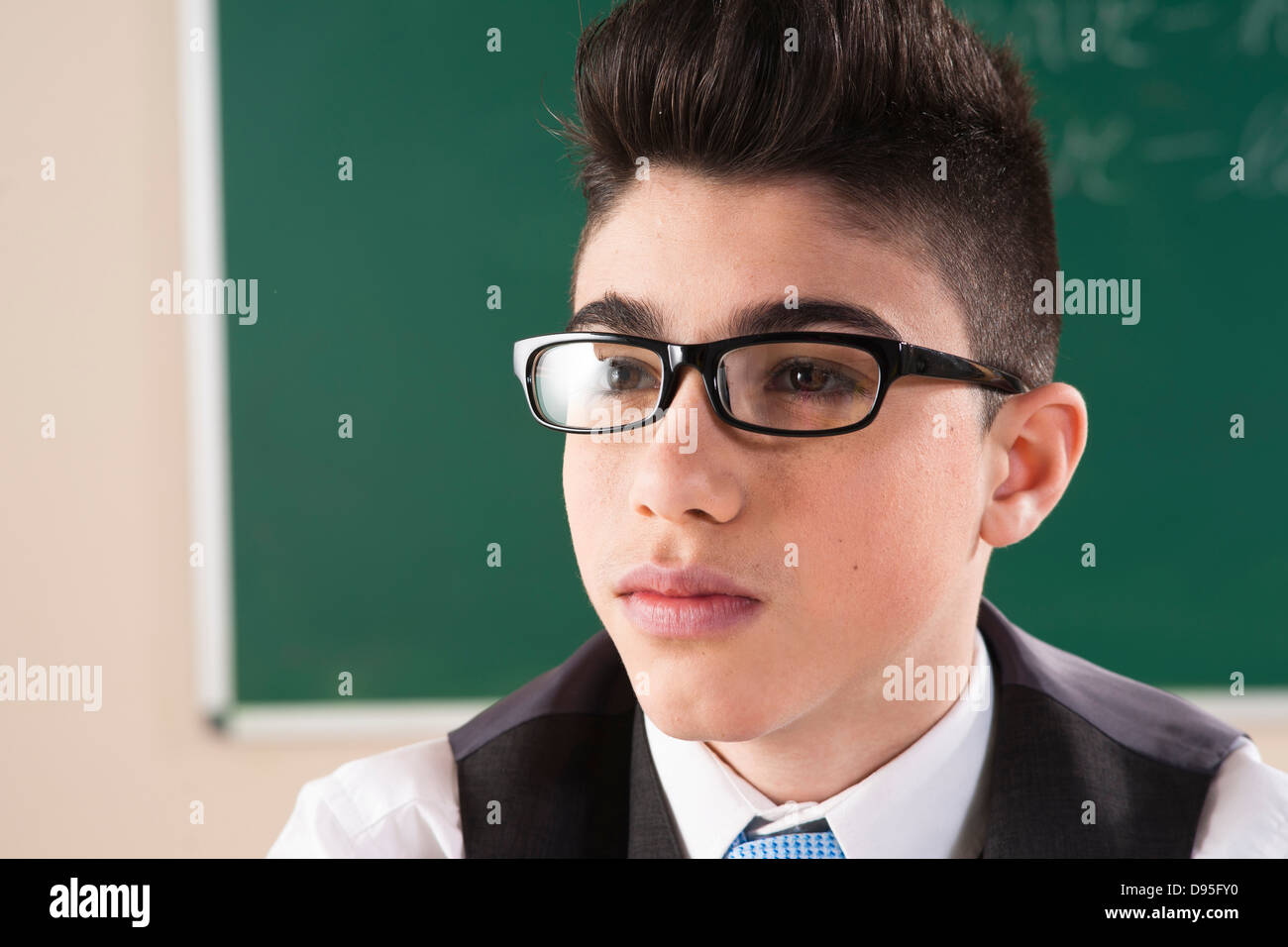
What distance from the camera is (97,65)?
184 centimetres

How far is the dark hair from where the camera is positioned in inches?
36.7

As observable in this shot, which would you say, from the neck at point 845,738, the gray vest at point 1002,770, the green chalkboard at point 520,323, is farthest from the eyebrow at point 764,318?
the green chalkboard at point 520,323

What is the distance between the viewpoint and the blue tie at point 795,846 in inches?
38.7

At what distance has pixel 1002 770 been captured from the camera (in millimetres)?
1012

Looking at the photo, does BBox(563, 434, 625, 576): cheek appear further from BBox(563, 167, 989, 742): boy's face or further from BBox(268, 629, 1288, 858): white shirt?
BBox(268, 629, 1288, 858): white shirt

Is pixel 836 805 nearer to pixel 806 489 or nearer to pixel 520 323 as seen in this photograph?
pixel 806 489

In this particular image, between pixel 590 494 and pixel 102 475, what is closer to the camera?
pixel 590 494

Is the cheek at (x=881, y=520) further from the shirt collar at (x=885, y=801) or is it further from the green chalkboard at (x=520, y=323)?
the green chalkboard at (x=520, y=323)

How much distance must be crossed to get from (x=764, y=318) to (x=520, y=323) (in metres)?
1.01

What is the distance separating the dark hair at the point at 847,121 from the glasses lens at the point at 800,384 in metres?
0.12

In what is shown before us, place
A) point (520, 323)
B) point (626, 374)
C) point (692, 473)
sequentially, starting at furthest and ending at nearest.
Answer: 1. point (520, 323)
2. point (626, 374)
3. point (692, 473)

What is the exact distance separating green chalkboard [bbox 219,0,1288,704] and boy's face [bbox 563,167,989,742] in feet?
3.00

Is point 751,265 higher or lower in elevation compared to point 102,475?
higher

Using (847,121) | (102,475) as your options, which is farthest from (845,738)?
(102,475)
